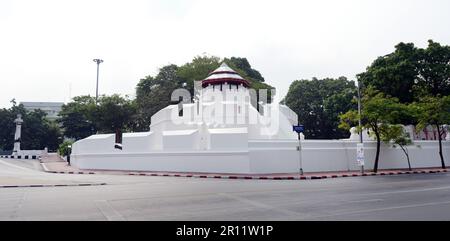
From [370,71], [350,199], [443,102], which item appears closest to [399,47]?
[370,71]

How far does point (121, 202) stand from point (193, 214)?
3016mm

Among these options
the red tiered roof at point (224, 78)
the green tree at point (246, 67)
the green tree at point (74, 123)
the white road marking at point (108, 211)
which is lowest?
the white road marking at point (108, 211)

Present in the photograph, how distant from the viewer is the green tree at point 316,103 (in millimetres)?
45438

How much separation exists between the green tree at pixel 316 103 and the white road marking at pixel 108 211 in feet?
123

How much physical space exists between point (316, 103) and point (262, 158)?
28913mm

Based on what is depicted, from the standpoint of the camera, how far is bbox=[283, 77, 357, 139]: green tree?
4544 centimetres

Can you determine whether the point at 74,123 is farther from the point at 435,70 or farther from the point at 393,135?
the point at 435,70

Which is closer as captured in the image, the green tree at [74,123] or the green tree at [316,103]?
the green tree at [316,103]

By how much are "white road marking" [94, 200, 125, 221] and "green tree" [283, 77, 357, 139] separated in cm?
Answer: 3745

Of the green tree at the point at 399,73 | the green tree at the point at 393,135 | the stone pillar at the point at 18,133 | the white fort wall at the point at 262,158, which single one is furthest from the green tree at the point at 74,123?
the green tree at the point at 393,135

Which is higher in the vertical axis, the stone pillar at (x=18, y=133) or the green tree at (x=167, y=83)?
the green tree at (x=167, y=83)

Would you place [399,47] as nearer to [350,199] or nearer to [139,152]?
[139,152]

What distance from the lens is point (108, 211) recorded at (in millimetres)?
8000

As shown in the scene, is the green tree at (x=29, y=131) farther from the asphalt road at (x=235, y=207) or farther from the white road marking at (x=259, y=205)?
the white road marking at (x=259, y=205)
